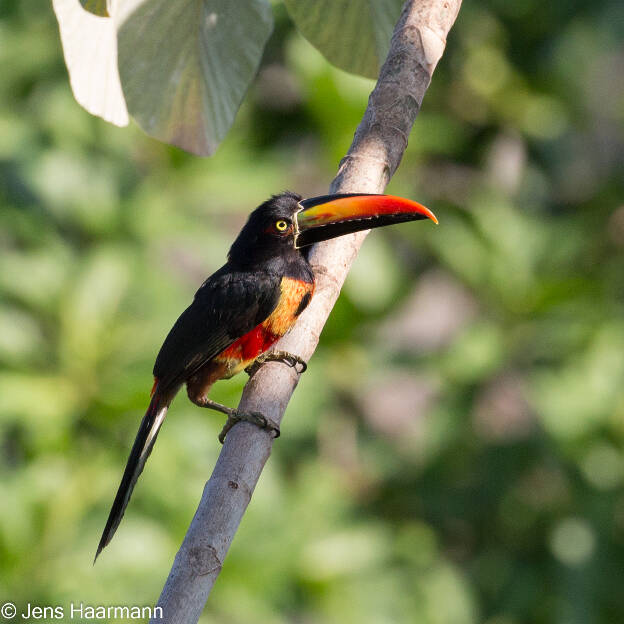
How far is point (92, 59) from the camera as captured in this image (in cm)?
160

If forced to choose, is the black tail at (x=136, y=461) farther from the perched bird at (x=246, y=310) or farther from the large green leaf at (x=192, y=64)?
the large green leaf at (x=192, y=64)

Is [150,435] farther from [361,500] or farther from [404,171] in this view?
[404,171]

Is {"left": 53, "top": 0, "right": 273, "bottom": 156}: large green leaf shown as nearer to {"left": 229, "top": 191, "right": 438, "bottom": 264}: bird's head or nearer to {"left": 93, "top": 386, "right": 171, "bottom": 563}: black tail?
{"left": 229, "top": 191, "right": 438, "bottom": 264}: bird's head

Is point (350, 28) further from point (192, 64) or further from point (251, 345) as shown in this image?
point (251, 345)

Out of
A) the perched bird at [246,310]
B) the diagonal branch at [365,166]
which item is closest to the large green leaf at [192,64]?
the diagonal branch at [365,166]

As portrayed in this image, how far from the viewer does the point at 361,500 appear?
454 cm

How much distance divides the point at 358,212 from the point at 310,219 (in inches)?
11.4

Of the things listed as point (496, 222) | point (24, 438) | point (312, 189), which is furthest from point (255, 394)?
point (312, 189)

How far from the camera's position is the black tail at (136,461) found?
2002 mm

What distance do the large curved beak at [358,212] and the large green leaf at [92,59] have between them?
0.50 meters

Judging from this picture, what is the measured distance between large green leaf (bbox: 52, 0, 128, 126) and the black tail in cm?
86

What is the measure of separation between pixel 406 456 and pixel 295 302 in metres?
2.48

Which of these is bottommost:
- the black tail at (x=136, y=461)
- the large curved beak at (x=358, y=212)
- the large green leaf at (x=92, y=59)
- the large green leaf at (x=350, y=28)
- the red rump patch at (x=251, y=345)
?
the black tail at (x=136, y=461)

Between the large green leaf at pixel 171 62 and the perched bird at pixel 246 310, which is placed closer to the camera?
the large green leaf at pixel 171 62
